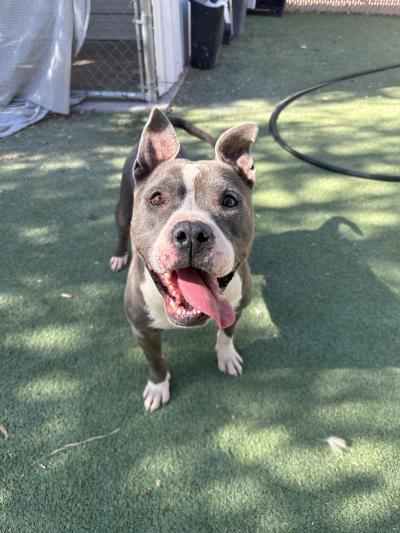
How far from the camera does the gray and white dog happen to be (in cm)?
162

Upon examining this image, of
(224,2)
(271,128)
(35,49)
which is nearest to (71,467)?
(271,128)

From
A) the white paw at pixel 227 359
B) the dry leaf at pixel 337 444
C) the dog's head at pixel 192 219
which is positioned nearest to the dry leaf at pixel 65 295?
the white paw at pixel 227 359

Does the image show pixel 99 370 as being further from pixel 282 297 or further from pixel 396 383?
pixel 396 383

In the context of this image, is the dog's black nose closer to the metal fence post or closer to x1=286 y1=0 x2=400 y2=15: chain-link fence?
the metal fence post

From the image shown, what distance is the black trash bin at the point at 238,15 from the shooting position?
8203mm

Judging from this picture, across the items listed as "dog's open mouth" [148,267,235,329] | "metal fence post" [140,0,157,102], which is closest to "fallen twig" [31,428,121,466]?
"dog's open mouth" [148,267,235,329]

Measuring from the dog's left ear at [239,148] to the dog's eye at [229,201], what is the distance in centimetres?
32

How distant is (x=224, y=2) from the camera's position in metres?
6.43

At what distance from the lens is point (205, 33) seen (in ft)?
22.3

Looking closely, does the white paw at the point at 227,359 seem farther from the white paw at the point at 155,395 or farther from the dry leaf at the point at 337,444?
the dry leaf at the point at 337,444

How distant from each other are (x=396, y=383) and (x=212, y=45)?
648 cm

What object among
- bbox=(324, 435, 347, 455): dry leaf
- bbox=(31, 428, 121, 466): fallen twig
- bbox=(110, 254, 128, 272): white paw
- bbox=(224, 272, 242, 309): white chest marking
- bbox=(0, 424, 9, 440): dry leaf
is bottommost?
bbox=(324, 435, 347, 455): dry leaf

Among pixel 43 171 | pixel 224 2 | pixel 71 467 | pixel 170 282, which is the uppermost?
pixel 224 2

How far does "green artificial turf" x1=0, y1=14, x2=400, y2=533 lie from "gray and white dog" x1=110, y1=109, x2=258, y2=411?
40 centimetres
